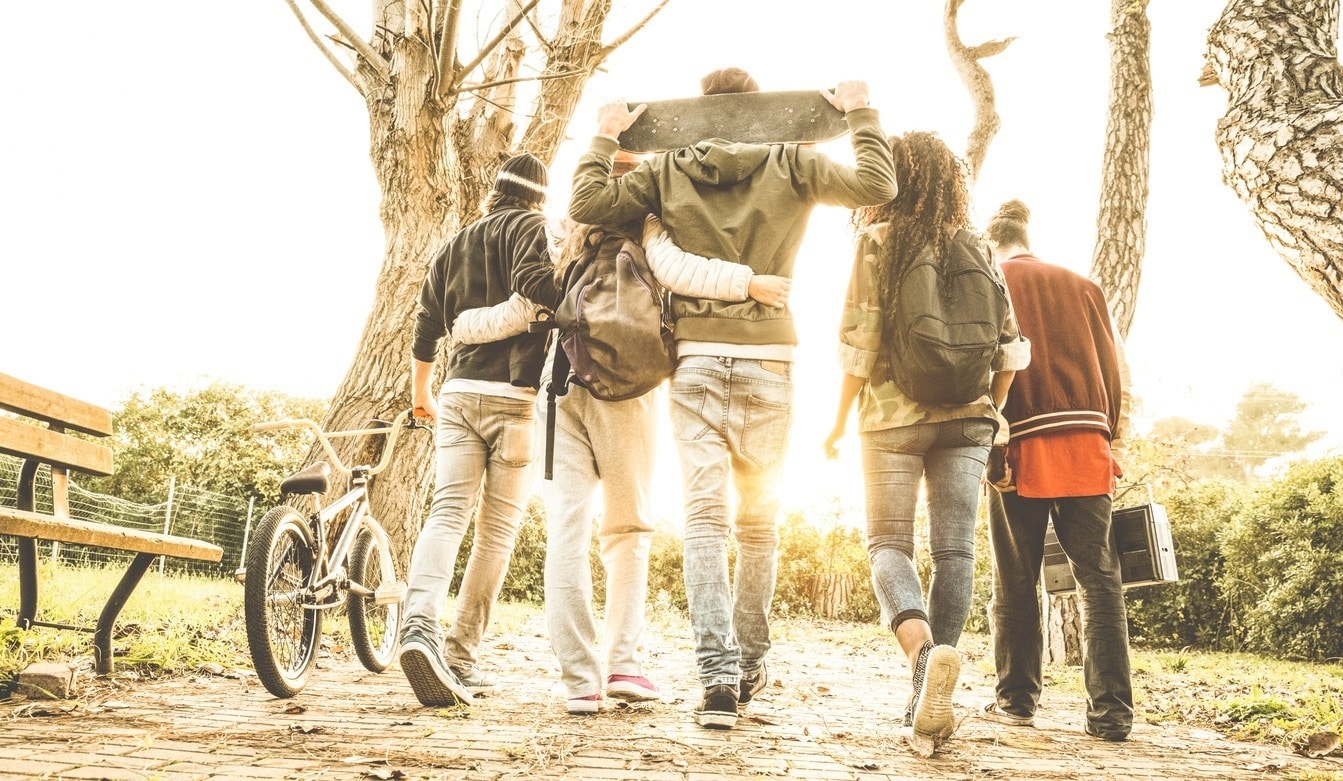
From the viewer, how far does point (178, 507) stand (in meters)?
15.0

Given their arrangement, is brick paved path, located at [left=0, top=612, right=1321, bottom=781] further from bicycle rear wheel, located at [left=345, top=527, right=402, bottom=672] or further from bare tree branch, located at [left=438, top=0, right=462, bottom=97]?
bare tree branch, located at [left=438, top=0, right=462, bottom=97]

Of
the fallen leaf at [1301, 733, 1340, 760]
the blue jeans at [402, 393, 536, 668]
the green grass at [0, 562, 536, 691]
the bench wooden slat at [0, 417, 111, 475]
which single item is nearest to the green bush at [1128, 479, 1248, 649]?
the green grass at [0, 562, 536, 691]

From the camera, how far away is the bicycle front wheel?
3521 millimetres

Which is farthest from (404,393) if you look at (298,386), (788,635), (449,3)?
(298,386)

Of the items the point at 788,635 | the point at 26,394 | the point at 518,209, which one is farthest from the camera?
the point at 788,635

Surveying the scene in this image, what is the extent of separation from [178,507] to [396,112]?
10885 mm

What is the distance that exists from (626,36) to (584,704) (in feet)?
18.4

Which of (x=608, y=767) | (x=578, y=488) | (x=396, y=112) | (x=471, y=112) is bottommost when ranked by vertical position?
(x=608, y=767)

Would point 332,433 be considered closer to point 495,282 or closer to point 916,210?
point 495,282

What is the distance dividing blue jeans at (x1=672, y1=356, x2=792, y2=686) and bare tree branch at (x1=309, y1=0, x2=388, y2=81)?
438 cm

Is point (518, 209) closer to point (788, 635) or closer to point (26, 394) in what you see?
point (26, 394)

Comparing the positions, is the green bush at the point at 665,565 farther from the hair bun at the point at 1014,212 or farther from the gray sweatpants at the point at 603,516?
the gray sweatpants at the point at 603,516

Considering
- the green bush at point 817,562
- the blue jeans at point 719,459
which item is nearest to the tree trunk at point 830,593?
the green bush at point 817,562

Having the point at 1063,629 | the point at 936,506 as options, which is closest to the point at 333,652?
the point at 936,506
